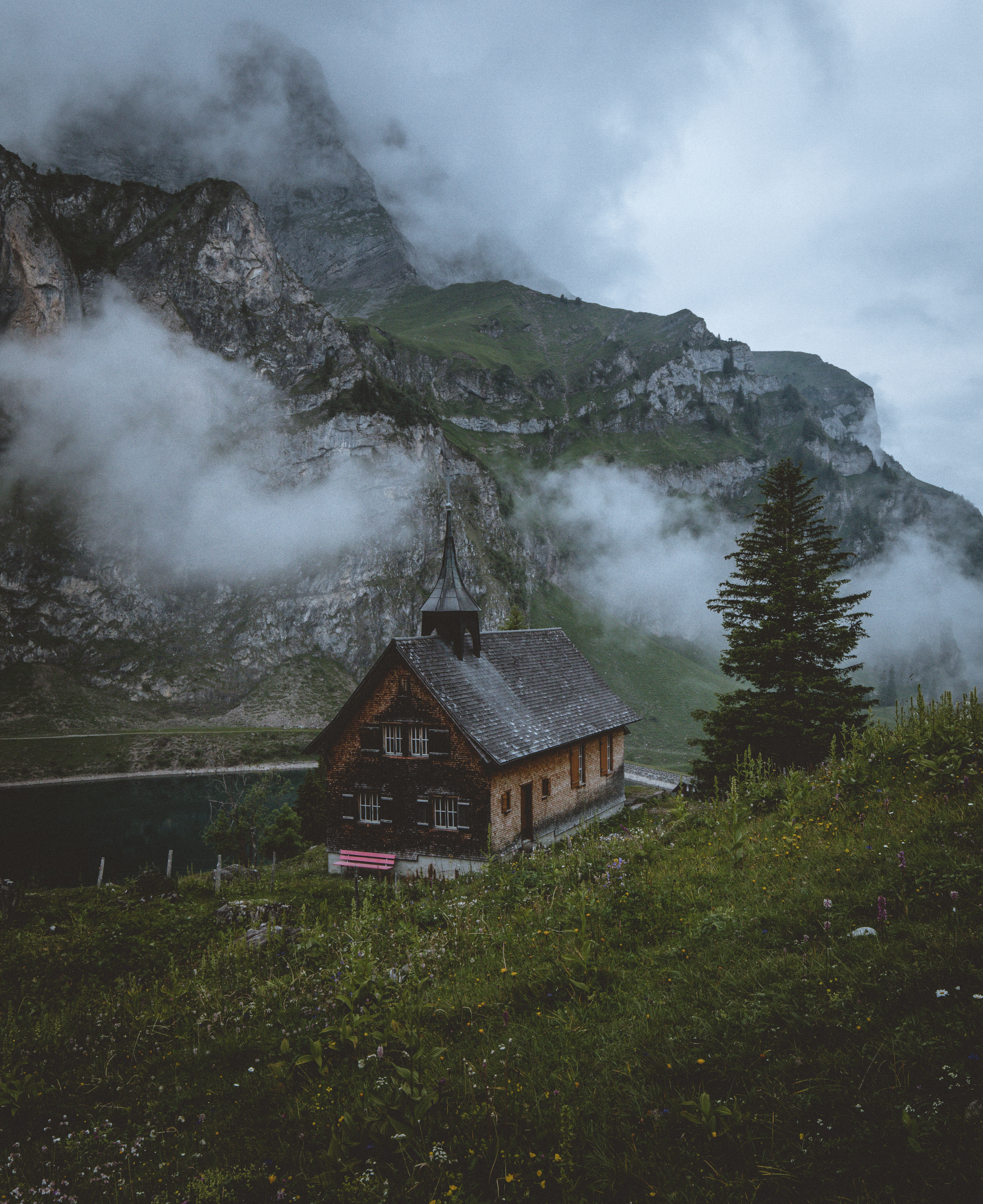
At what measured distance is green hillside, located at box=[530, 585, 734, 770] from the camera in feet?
395

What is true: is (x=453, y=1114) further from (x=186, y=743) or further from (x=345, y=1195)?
(x=186, y=743)

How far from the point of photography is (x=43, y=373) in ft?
582

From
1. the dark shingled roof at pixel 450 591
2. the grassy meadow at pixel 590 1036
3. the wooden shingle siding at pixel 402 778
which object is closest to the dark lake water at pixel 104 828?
the wooden shingle siding at pixel 402 778

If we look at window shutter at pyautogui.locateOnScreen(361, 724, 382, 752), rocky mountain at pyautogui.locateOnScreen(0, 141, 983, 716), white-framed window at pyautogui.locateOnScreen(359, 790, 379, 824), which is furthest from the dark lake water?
rocky mountain at pyautogui.locateOnScreen(0, 141, 983, 716)

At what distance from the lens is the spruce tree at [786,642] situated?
23.8 meters

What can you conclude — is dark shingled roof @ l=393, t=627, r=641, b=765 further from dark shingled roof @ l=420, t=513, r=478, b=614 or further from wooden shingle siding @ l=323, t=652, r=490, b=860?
dark shingled roof @ l=420, t=513, r=478, b=614

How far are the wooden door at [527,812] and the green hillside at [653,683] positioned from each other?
75.7 meters

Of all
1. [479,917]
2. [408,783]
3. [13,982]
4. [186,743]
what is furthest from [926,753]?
[186,743]

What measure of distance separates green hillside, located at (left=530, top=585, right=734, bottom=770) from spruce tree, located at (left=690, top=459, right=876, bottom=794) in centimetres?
7748

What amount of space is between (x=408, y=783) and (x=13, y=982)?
17138mm

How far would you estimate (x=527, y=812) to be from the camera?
1085 inches

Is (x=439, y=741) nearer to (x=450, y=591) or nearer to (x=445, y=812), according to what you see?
(x=445, y=812)

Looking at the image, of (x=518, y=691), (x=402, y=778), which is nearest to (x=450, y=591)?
(x=518, y=691)

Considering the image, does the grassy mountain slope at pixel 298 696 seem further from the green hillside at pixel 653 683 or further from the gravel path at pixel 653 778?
the gravel path at pixel 653 778
